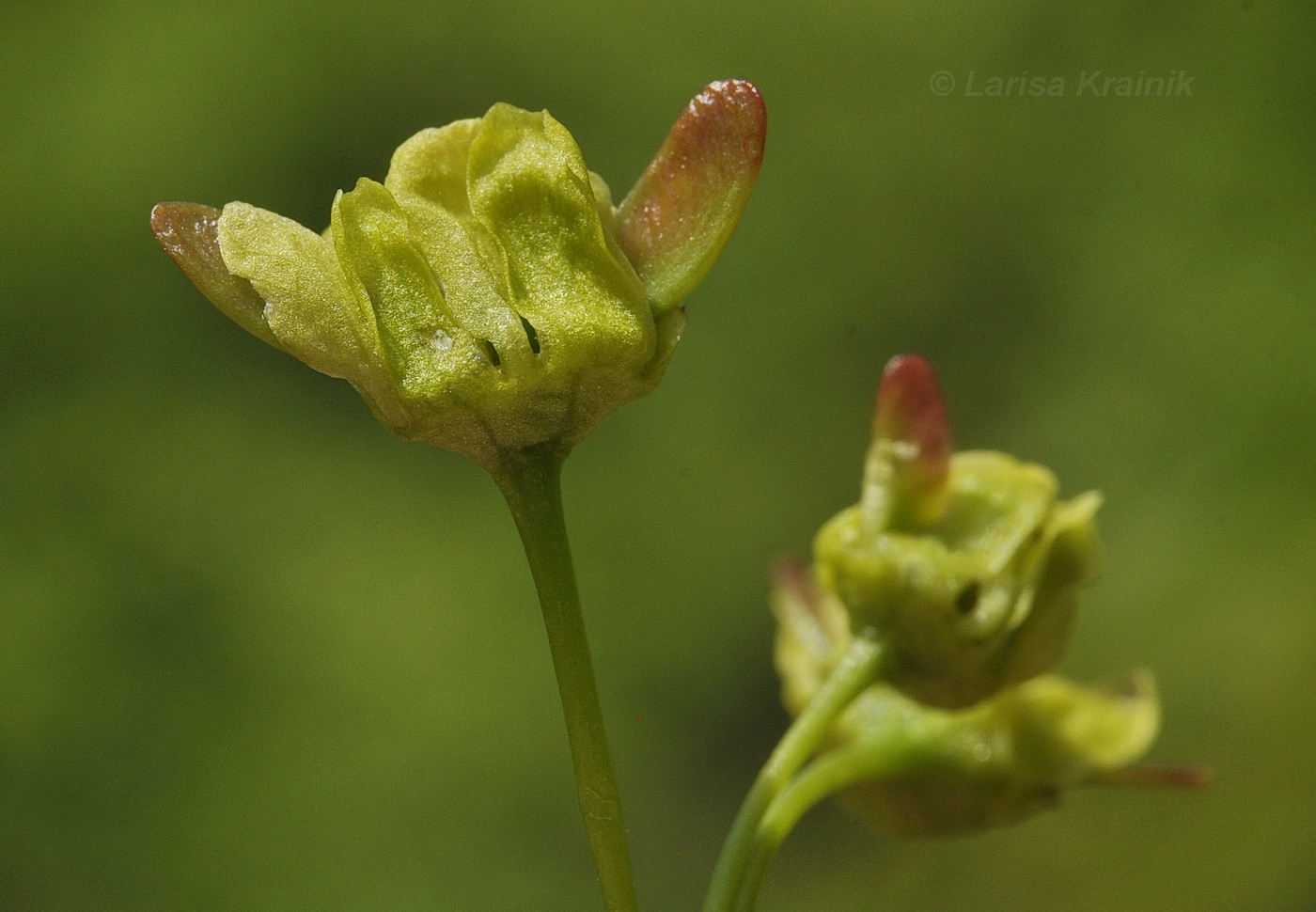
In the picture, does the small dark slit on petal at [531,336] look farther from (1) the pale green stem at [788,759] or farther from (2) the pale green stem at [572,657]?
(1) the pale green stem at [788,759]

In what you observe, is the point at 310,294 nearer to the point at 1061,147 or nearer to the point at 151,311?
the point at 151,311

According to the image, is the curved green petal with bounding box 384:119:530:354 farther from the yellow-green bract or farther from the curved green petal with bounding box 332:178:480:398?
the yellow-green bract

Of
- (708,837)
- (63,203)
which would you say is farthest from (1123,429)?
(63,203)

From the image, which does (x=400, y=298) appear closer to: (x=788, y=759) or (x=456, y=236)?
(x=456, y=236)

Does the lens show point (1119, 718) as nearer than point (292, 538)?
Yes

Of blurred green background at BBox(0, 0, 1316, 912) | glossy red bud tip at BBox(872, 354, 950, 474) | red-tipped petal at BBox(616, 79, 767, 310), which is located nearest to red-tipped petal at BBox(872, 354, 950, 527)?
glossy red bud tip at BBox(872, 354, 950, 474)
